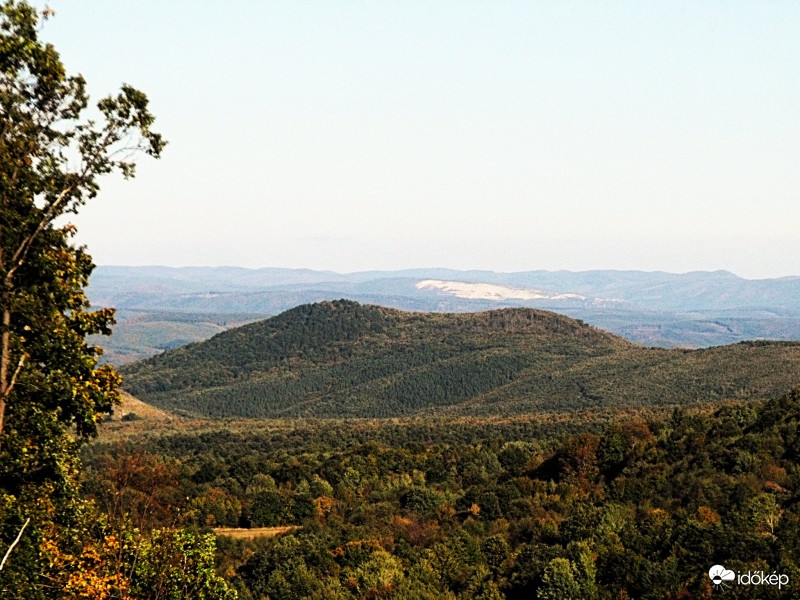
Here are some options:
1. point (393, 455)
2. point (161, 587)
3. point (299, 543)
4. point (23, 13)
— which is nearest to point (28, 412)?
point (161, 587)

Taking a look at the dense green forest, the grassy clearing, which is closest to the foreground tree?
the dense green forest

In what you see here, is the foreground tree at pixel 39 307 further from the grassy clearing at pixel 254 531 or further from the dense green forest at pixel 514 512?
the grassy clearing at pixel 254 531

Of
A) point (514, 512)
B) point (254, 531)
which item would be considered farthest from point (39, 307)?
point (254, 531)

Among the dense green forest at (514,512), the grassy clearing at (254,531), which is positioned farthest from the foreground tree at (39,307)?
the grassy clearing at (254,531)

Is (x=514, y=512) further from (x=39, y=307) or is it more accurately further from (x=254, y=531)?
(x=39, y=307)

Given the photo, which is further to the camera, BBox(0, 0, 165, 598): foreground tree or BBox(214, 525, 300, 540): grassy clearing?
BBox(214, 525, 300, 540): grassy clearing

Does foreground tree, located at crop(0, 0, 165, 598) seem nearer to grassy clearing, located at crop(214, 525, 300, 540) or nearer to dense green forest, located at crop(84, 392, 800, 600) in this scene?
dense green forest, located at crop(84, 392, 800, 600)

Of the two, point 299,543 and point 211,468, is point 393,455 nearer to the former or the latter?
point 211,468

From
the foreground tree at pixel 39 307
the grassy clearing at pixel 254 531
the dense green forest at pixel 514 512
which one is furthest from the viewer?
the grassy clearing at pixel 254 531

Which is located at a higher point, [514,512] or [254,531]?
[514,512]
